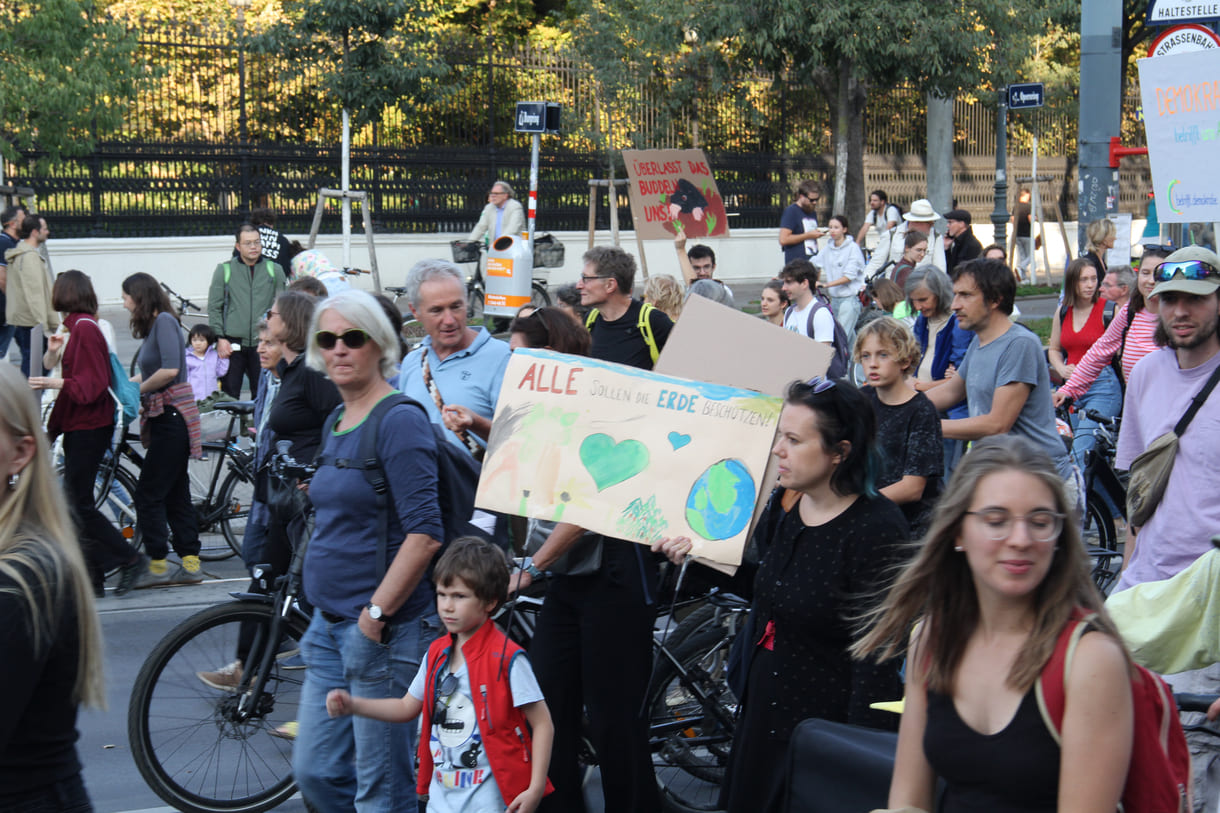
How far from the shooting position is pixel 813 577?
3.55 meters

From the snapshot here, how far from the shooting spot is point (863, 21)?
810 inches

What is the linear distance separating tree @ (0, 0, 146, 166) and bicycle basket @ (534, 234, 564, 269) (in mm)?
5646

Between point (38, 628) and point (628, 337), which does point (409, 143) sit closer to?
point (628, 337)

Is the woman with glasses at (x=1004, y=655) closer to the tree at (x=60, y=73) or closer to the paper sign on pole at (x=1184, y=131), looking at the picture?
the paper sign on pole at (x=1184, y=131)

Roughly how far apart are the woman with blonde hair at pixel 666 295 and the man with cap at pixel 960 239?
6.02m

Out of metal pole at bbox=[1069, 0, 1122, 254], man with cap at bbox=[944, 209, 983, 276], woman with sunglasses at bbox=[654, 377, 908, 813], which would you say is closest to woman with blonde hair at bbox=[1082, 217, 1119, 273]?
metal pole at bbox=[1069, 0, 1122, 254]

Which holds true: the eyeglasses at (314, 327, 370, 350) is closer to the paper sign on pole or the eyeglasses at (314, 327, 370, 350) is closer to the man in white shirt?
the paper sign on pole

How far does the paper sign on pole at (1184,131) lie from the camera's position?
6637mm

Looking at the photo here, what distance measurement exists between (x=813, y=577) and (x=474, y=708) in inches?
41.3

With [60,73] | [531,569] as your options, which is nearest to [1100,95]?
[531,569]

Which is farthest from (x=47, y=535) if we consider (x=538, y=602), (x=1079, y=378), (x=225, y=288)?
(x=225, y=288)

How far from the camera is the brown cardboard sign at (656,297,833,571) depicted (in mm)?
4684

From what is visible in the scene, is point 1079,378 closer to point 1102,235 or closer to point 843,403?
point 1102,235

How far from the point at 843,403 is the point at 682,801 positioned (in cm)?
202
